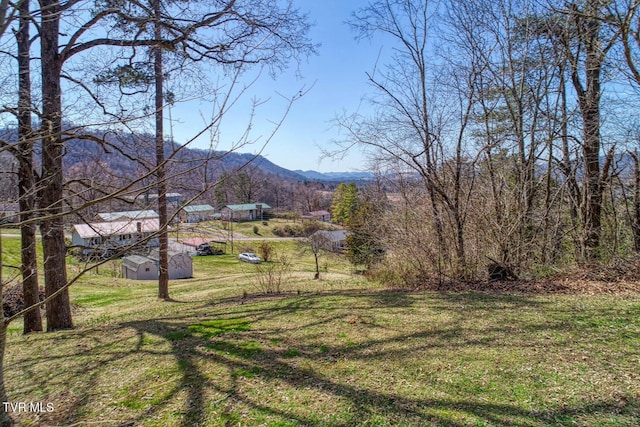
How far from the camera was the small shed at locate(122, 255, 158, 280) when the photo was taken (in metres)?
23.4

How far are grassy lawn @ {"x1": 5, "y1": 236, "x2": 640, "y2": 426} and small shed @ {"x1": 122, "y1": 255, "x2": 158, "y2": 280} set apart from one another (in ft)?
64.0

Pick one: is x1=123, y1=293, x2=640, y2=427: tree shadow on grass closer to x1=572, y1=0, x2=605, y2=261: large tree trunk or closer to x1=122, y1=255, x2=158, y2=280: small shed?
x1=572, y1=0, x2=605, y2=261: large tree trunk

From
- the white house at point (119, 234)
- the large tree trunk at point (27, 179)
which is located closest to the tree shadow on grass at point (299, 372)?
the white house at point (119, 234)

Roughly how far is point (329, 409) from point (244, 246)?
96.3ft

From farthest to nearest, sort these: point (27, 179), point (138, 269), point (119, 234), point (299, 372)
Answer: point (138, 269)
point (27, 179)
point (119, 234)
point (299, 372)

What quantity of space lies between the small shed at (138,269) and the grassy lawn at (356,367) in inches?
768

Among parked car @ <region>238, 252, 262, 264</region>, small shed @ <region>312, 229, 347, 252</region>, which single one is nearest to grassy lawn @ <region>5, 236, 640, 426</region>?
small shed @ <region>312, 229, 347, 252</region>

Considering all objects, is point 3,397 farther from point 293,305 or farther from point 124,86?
point 124,86

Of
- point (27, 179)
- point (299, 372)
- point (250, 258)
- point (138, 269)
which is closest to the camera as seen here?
point (299, 372)

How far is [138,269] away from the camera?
23703mm

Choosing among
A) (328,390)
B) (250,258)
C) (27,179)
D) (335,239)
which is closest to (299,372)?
(328,390)

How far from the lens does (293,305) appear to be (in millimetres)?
6000

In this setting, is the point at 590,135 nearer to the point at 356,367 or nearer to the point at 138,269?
the point at 356,367

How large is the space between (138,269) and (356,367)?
24280 mm
